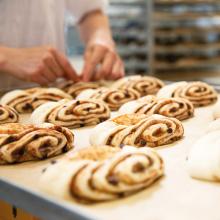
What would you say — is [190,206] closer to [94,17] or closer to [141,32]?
[94,17]

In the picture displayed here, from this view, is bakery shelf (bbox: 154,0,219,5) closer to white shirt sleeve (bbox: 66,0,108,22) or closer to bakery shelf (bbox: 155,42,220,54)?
bakery shelf (bbox: 155,42,220,54)

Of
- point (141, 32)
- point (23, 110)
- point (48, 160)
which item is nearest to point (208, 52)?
point (141, 32)

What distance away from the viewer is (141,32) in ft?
19.4

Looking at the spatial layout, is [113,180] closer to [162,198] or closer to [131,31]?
[162,198]

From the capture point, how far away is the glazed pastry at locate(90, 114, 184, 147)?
120cm

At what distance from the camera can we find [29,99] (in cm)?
173

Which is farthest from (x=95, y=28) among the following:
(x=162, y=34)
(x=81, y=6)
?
(x=162, y=34)

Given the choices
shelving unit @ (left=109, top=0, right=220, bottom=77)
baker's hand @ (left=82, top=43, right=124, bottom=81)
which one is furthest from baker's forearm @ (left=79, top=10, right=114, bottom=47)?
shelving unit @ (left=109, top=0, right=220, bottom=77)

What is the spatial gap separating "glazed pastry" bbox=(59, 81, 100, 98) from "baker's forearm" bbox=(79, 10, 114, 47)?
353 mm

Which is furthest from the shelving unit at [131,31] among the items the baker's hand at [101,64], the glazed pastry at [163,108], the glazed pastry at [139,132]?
the glazed pastry at [139,132]

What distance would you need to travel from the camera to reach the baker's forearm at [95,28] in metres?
2.36

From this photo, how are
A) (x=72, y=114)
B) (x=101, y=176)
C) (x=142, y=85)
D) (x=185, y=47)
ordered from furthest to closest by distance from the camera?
(x=185, y=47) → (x=142, y=85) → (x=72, y=114) → (x=101, y=176)

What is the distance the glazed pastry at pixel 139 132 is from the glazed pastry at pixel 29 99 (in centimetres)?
53

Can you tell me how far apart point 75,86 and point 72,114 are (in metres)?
0.54
